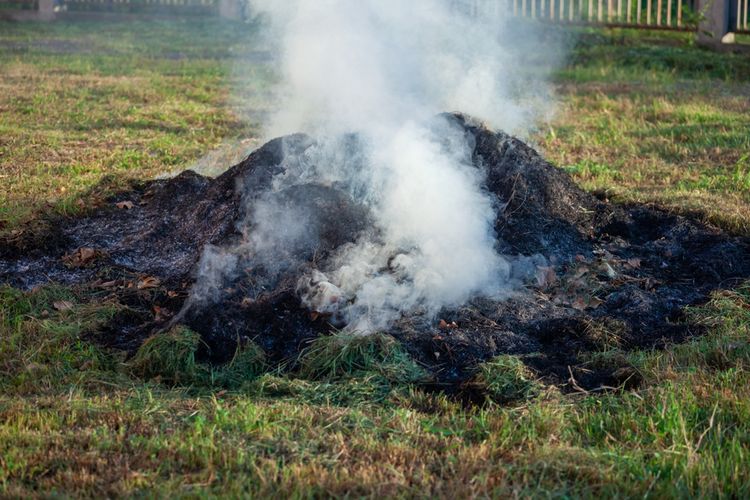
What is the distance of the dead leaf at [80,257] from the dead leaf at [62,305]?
0.71 meters

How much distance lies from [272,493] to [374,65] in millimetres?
4520

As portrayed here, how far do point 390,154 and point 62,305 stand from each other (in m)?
2.30

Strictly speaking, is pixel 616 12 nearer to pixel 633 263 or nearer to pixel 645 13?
pixel 645 13

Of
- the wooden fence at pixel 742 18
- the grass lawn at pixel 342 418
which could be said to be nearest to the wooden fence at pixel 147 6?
the wooden fence at pixel 742 18

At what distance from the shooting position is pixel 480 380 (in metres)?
4.58

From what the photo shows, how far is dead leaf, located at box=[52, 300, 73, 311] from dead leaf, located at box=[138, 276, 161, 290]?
1.45 ft

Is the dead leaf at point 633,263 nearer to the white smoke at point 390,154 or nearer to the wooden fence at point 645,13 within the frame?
the white smoke at point 390,154

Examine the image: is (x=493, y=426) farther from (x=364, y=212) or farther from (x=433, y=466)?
(x=364, y=212)

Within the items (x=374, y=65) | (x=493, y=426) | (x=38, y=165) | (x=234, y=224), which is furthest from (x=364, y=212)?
(x=38, y=165)

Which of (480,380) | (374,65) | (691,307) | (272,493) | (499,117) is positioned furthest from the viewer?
(499,117)

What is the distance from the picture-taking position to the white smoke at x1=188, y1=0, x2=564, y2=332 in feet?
18.1

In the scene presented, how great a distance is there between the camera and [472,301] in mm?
5496

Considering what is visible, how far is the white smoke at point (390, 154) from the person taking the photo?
553cm

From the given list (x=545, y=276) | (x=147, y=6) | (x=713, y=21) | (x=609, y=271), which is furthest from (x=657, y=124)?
(x=147, y=6)
